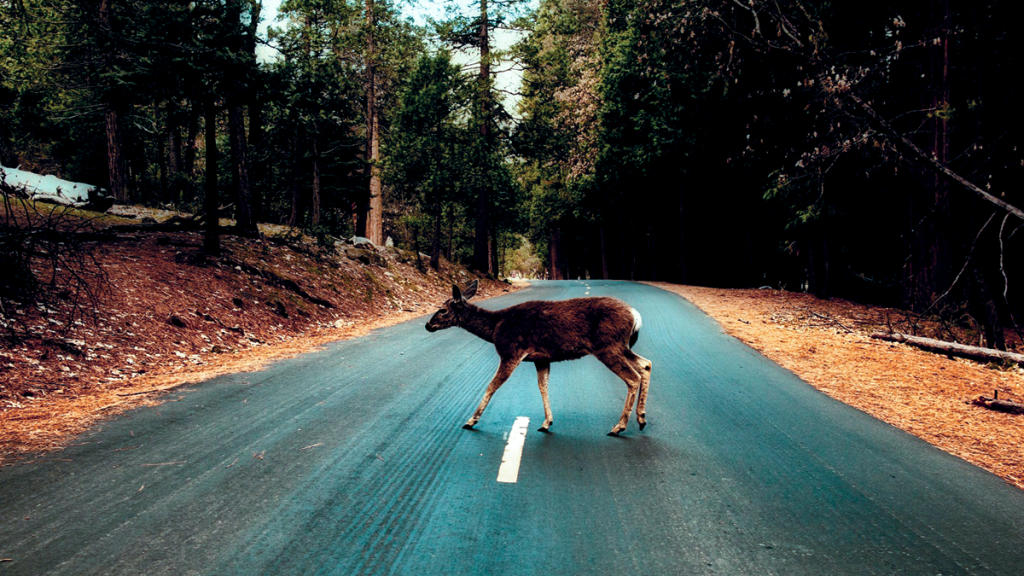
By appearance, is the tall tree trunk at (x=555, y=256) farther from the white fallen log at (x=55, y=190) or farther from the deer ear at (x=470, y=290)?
the deer ear at (x=470, y=290)

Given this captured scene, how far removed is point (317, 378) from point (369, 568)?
5.04 m

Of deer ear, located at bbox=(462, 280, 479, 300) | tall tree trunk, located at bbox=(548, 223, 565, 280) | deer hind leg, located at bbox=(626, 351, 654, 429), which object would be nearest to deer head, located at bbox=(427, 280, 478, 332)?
deer ear, located at bbox=(462, 280, 479, 300)

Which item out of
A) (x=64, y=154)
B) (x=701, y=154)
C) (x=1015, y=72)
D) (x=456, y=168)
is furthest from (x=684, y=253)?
(x=64, y=154)

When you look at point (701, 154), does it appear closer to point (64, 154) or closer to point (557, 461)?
point (557, 461)

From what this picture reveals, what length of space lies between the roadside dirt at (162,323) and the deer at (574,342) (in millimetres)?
4203

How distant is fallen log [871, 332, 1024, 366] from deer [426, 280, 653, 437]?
805 cm

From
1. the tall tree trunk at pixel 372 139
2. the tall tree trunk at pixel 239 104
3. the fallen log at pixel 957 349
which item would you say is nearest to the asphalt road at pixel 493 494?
the fallen log at pixel 957 349

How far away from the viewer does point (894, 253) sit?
71.3ft

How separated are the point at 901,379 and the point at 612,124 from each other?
2627cm

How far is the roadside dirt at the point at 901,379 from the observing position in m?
5.40

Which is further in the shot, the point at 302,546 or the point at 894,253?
the point at 894,253

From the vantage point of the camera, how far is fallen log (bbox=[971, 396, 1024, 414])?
6.31 m

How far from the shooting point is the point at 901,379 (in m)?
8.12

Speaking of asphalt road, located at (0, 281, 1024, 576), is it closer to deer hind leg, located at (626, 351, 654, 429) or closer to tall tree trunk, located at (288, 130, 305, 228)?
deer hind leg, located at (626, 351, 654, 429)
